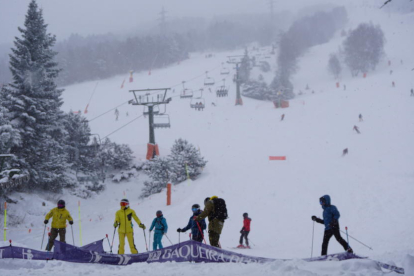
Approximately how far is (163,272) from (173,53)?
10584 centimetres

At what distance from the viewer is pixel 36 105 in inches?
843

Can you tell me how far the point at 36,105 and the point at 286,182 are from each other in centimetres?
1641

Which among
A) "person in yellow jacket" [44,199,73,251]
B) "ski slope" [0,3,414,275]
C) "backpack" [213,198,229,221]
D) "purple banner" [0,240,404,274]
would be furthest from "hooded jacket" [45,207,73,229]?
"backpack" [213,198,229,221]

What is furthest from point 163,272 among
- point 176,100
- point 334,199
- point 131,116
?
point 176,100

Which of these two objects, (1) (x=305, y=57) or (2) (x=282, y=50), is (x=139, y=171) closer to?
(2) (x=282, y=50)

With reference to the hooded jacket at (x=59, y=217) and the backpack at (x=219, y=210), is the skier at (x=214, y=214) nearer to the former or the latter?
the backpack at (x=219, y=210)

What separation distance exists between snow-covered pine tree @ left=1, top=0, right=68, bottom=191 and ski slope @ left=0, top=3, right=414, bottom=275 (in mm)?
1878

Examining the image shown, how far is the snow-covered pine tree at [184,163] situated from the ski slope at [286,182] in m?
0.85

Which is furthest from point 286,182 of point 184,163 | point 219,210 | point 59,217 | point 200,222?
point 59,217

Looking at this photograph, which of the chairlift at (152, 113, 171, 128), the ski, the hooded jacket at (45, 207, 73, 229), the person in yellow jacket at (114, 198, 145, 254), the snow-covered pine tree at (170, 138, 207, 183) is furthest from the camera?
the chairlift at (152, 113, 171, 128)

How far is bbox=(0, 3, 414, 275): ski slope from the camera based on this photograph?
8.65 meters

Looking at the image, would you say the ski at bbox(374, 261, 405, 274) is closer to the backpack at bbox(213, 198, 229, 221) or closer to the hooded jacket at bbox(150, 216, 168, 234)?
the backpack at bbox(213, 198, 229, 221)

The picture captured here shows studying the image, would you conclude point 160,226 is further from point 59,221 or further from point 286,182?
point 286,182

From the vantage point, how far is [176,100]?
58188mm
